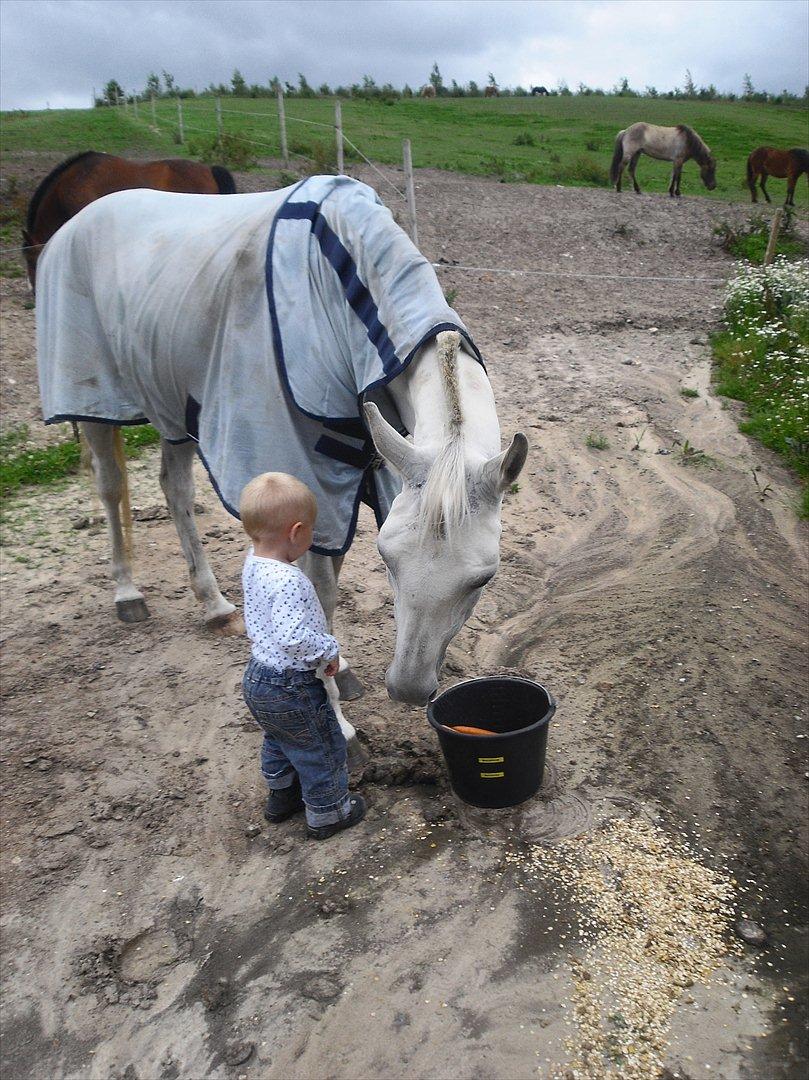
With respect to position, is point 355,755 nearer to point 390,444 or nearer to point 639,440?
point 390,444

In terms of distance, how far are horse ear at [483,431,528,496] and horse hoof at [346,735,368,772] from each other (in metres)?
1.33

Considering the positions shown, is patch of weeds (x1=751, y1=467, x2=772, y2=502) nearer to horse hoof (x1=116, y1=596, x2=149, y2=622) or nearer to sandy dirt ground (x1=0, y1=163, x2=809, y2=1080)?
sandy dirt ground (x1=0, y1=163, x2=809, y2=1080)

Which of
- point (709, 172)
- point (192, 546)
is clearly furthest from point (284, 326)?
point (709, 172)

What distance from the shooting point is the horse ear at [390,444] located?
2.03 metres

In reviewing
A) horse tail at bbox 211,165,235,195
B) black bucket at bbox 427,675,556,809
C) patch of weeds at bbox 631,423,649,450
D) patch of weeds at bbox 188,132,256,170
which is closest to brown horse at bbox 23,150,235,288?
horse tail at bbox 211,165,235,195

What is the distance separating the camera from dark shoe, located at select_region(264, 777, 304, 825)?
8.89ft

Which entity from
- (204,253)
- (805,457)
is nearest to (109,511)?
(204,253)

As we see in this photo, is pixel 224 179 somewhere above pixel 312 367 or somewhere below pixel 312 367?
above

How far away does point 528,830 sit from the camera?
260 cm

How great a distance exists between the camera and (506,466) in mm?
1971

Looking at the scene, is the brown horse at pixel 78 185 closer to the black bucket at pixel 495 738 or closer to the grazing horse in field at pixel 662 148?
the black bucket at pixel 495 738

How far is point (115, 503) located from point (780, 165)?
46.6ft

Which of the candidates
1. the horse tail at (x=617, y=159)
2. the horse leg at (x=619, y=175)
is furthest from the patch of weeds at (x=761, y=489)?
the horse tail at (x=617, y=159)

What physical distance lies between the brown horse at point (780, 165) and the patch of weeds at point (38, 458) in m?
12.0
